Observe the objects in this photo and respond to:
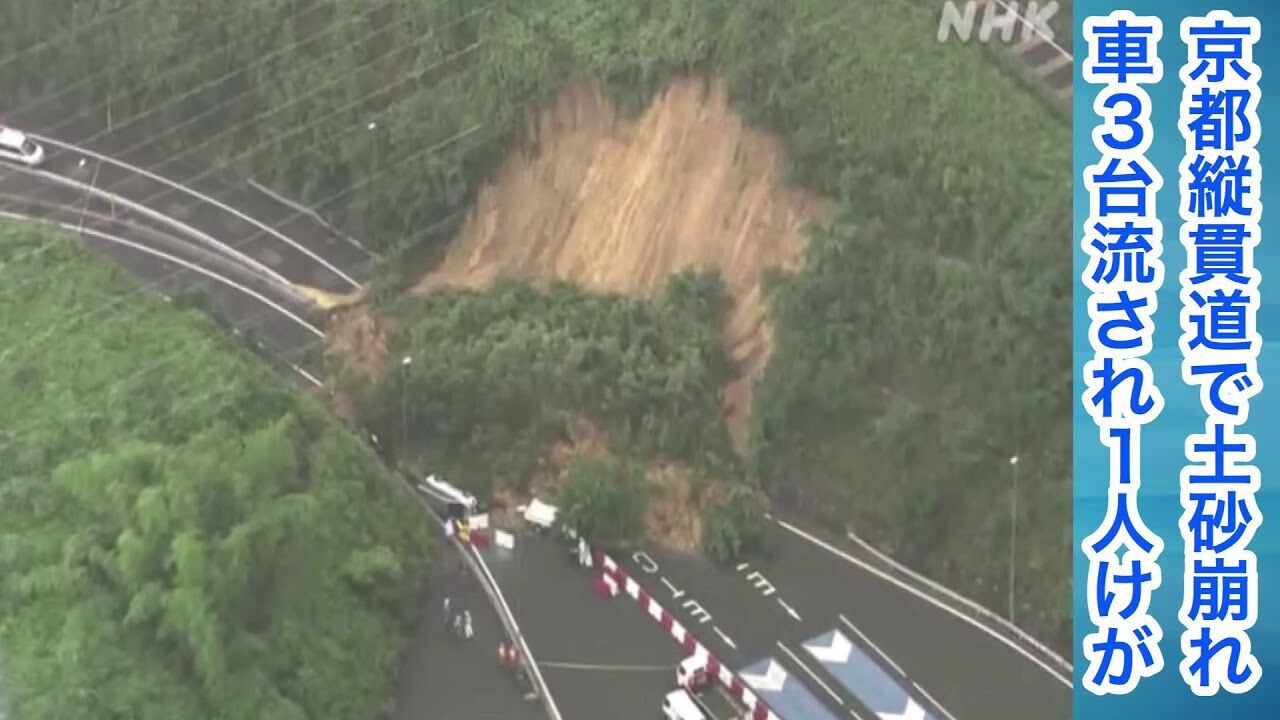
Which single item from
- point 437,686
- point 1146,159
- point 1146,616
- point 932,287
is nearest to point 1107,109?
point 1146,159

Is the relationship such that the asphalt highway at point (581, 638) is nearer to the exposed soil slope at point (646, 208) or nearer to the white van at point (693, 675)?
the white van at point (693, 675)

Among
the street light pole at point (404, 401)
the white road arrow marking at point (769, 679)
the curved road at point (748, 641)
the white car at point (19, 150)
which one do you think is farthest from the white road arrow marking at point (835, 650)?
the white car at point (19, 150)

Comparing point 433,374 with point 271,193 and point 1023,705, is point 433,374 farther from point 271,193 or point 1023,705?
point 1023,705

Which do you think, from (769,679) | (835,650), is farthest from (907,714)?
(769,679)

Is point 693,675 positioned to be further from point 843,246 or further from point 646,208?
point 646,208

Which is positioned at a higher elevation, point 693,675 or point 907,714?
point 693,675

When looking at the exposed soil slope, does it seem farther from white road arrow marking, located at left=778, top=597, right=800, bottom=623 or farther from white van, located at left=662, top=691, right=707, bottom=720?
white van, located at left=662, top=691, right=707, bottom=720

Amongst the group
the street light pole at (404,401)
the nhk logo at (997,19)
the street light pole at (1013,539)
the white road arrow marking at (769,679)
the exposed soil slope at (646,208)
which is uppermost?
the nhk logo at (997,19)
